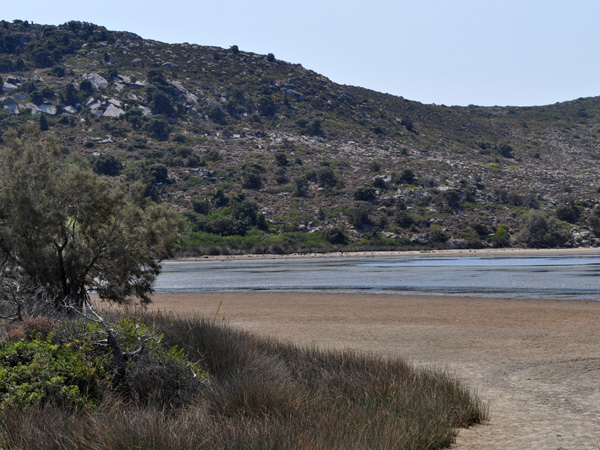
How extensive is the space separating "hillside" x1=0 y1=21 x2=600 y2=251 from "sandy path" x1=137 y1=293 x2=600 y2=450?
45.4 m

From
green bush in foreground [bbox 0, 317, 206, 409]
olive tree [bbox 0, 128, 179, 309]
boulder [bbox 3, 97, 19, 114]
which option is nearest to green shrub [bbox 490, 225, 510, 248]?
olive tree [bbox 0, 128, 179, 309]

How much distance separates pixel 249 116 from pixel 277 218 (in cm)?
4310

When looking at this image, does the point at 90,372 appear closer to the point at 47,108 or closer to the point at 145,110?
the point at 47,108

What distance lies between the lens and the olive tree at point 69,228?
54.7ft

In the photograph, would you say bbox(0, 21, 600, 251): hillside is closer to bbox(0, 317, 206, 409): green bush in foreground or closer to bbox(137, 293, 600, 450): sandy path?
bbox(137, 293, 600, 450): sandy path

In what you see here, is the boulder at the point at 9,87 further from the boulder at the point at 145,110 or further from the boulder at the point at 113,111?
the boulder at the point at 145,110

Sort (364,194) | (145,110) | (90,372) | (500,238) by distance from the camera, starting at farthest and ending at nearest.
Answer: (145,110)
(364,194)
(500,238)
(90,372)

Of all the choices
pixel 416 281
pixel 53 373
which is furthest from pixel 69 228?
pixel 416 281

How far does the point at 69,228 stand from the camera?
18328 millimetres

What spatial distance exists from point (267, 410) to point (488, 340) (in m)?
11.2

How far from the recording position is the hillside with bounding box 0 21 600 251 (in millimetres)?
77438

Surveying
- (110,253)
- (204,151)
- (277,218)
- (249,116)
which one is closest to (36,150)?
(110,253)

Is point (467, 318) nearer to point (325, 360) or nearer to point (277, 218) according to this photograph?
point (325, 360)

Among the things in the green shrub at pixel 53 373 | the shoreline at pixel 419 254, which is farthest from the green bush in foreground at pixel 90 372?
the shoreline at pixel 419 254
